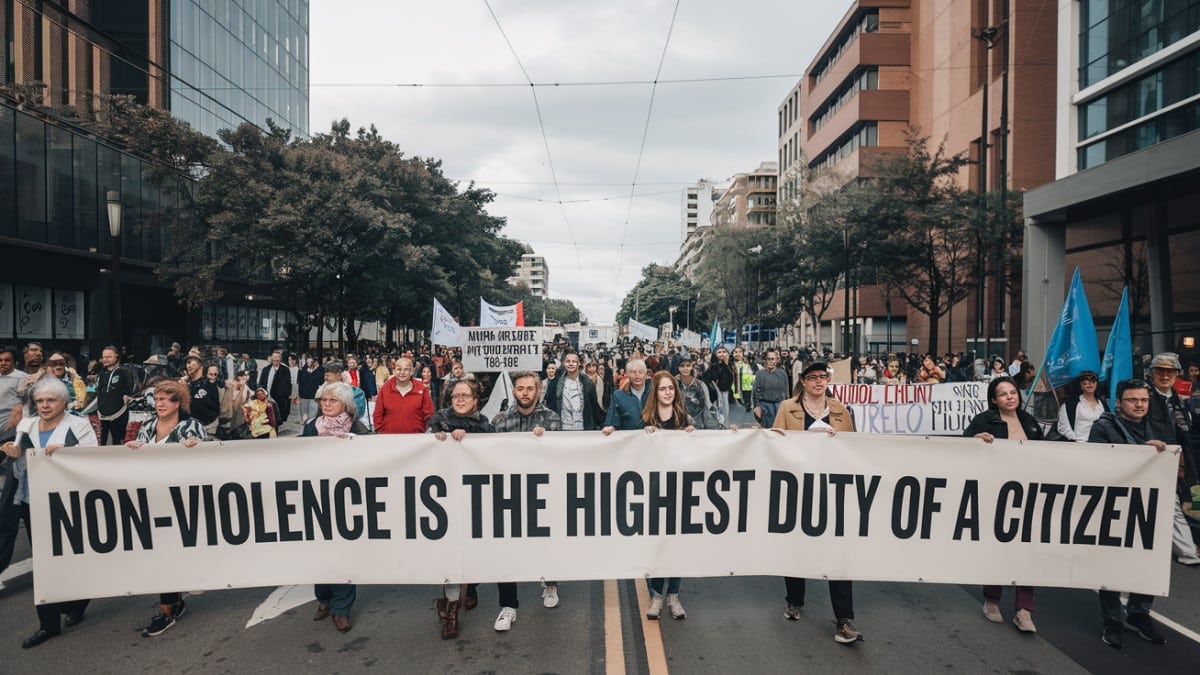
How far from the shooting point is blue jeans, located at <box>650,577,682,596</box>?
534 centimetres

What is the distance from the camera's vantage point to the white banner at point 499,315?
51.1ft

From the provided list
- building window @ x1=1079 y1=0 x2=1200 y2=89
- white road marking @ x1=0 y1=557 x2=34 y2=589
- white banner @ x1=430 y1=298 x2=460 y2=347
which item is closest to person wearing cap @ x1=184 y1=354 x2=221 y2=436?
white road marking @ x1=0 y1=557 x2=34 y2=589

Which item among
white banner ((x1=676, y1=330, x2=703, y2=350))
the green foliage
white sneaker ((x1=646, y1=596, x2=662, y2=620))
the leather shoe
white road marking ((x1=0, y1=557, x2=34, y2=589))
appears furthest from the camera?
the green foliage

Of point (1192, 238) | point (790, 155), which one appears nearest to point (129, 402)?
point (1192, 238)

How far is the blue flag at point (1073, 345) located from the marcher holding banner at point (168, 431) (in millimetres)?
8150

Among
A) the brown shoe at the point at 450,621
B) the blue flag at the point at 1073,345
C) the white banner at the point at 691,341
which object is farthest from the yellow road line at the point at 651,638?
the white banner at the point at 691,341

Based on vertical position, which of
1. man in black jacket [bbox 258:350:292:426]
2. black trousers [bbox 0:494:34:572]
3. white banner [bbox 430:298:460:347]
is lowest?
black trousers [bbox 0:494:34:572]

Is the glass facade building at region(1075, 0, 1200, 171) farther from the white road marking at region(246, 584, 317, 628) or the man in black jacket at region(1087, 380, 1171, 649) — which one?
the white road marking at region(246, 584, 317, 628)

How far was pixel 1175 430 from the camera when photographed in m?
Answer: 6.28

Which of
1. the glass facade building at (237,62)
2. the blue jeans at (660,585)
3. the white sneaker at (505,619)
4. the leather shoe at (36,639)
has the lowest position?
the leather shoe at (36,639)

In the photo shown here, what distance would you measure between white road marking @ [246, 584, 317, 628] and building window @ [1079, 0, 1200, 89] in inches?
794

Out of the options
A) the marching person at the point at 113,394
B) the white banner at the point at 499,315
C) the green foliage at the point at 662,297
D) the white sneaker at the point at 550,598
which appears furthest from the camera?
the green foliage at the point at 662,297

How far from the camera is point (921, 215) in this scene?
82.9 ft

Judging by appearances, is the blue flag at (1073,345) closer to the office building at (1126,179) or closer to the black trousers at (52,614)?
the black trousers at (52,614)
